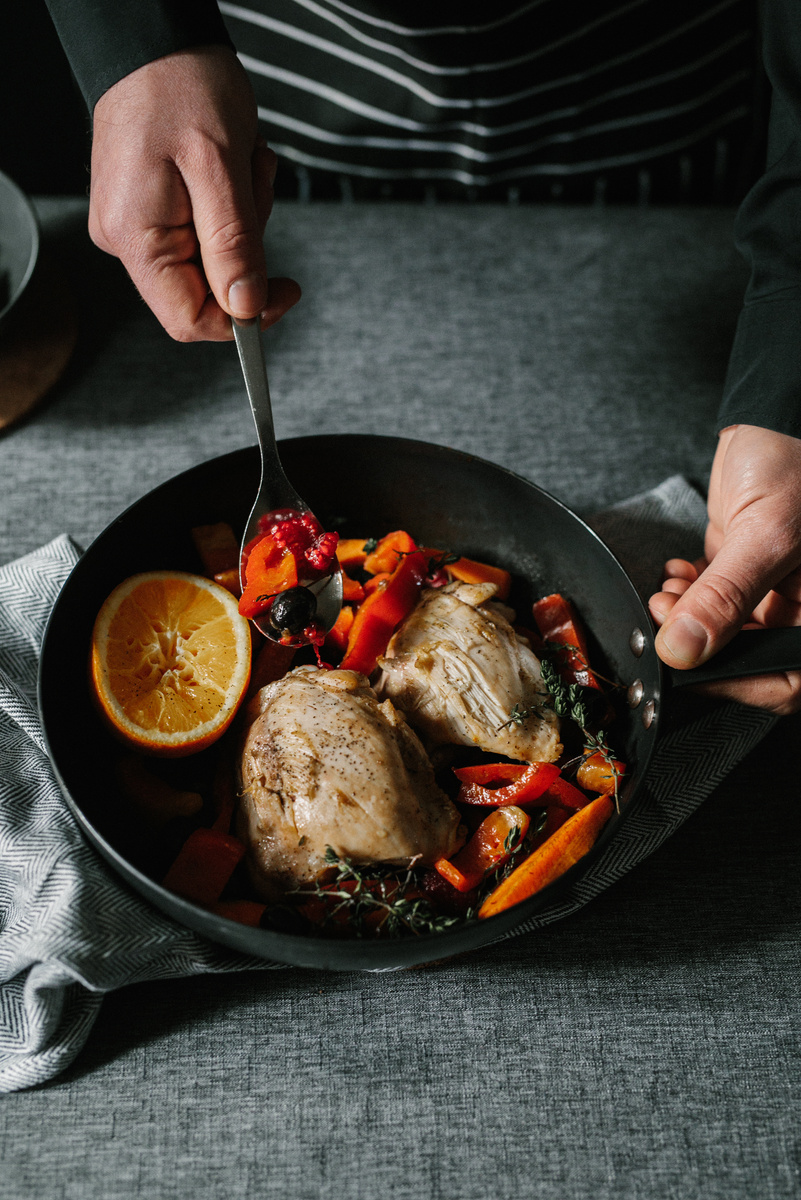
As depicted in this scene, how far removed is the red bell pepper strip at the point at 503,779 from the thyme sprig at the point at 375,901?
0.22m

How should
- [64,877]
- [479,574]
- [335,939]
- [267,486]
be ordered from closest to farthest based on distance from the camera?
[335,939]
[64,877]
[267,486]
[479,574]

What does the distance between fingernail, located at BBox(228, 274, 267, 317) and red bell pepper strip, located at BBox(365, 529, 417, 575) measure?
0.58m

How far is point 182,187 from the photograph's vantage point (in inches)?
63.4

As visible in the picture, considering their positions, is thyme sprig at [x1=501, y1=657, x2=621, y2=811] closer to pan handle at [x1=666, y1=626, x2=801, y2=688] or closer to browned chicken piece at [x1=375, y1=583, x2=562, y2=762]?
browned chicken piece at [x1=375, y1=583, x2=562, y2=762]

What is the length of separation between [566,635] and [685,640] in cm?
35

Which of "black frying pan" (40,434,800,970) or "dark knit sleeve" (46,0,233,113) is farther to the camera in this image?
"dark knit sleeve" (46,0,233,113)

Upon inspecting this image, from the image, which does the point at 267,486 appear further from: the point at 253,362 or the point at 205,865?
the point at 205,865

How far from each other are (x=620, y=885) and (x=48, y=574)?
1.41 meters

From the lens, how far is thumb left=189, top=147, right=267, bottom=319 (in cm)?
158

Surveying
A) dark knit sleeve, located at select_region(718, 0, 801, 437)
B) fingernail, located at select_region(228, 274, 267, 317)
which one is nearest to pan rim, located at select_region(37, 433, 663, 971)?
fingernail, located at select_region(228, 274, 267, 317)

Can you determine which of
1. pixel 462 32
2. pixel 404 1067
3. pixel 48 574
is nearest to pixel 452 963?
pixel 404 1067

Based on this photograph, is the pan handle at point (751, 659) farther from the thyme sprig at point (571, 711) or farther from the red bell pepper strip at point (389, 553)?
the red bell pepper strip at point (389, 553)

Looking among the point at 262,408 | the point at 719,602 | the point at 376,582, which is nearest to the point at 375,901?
→ the point at 376,582

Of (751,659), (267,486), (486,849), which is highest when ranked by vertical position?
(267,486)
